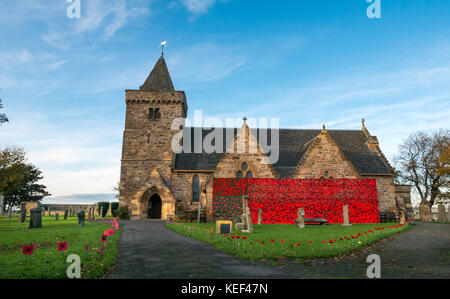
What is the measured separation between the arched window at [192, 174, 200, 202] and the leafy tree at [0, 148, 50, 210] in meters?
27.2

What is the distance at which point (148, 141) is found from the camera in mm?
34875

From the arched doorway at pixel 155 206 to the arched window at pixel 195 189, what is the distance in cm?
468

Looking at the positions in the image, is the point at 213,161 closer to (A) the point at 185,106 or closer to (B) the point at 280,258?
(A) the point at 185,106

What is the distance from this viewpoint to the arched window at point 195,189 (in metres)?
32.4

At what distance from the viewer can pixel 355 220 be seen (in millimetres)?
24062

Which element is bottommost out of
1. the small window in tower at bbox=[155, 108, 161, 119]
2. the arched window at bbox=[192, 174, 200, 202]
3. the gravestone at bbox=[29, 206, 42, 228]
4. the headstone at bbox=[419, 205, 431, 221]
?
the headstone at bbox=[419, 205, 431, 221]

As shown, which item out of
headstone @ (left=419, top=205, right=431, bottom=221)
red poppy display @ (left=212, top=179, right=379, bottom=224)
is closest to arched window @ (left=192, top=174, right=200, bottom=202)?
red poppy display @ (left=212, top=179, right=379, bottom=224)

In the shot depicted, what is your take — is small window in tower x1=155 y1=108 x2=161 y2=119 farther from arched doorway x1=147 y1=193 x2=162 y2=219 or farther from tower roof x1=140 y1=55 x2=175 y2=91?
arched doorway x1=147 y1=193 x2=162 y2=219

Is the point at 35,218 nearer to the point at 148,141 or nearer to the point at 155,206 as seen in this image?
the point at 155,206

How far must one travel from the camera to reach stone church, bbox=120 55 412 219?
25.6 metres

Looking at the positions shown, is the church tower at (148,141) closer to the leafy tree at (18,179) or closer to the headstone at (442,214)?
the leafy tree at (18,179)

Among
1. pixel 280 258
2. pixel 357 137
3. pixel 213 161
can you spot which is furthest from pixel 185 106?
pixel 280 258

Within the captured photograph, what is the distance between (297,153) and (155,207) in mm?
17775

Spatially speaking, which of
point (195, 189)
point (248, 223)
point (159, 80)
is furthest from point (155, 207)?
point (248, 223)
